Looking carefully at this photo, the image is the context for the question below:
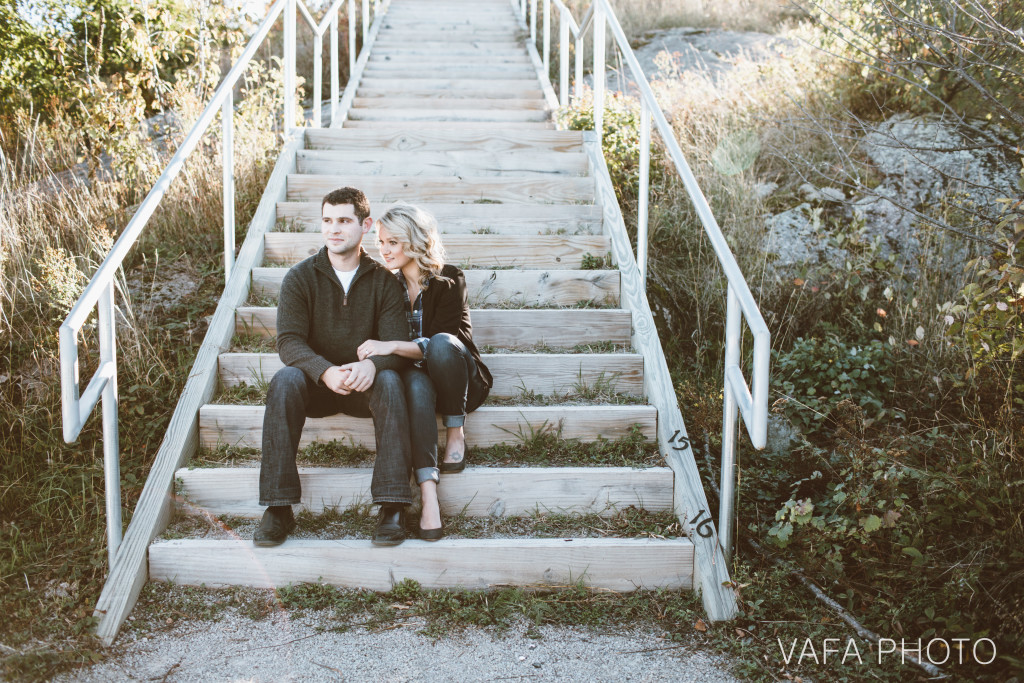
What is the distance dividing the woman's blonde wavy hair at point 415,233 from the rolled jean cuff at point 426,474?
727mm

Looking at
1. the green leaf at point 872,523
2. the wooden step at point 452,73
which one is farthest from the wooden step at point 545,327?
the wooden step at point 452,73

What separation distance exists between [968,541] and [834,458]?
0.63m

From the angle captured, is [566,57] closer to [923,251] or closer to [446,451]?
[923,251]

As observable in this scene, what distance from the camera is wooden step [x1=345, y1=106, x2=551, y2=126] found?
562 centimetres

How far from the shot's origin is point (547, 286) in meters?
3.56

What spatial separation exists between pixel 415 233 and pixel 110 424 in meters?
1.14

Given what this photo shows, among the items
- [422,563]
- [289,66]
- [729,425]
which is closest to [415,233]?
[422,563]

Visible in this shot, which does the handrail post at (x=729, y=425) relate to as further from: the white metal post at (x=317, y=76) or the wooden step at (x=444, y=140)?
the white metal post at (x=317, y=76)

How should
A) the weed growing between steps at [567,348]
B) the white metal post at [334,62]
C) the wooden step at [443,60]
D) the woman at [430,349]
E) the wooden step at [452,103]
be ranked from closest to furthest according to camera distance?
the woman at [430,349]
the weed growing between steps at [567,348]
the white metal post at [334,62]
the wooden step at [452,103]
the wooden step at [443,60]

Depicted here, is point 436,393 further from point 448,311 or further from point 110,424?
point 110,424

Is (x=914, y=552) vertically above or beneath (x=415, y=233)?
beneath

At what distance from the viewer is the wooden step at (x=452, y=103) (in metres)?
5.87

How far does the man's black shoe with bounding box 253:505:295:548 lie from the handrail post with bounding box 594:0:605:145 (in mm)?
2980

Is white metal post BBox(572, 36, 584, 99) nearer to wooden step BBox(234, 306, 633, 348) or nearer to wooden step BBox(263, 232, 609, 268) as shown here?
wooden step BBox(263, 232, 609, 268)
